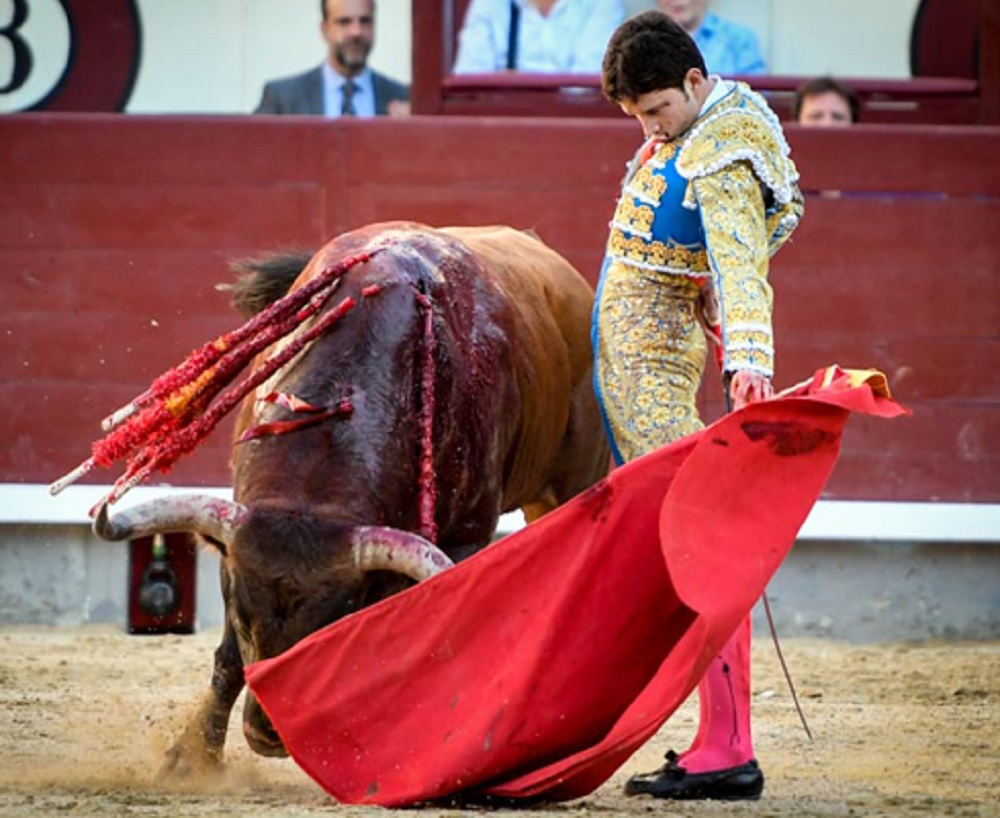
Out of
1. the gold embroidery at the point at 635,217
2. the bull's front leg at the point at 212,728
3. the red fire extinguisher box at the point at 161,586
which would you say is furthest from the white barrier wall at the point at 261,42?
the bull's front leg at the point at 212,728

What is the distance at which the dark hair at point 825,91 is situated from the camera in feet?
22.7

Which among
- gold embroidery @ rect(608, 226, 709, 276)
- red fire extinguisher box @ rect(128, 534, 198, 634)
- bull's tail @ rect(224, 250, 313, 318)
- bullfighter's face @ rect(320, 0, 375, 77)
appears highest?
bullfighter's face @ rect(320, 0, 375, 77)

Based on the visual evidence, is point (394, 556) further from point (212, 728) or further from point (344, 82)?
point (344, 82)

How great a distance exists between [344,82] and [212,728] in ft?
10.7

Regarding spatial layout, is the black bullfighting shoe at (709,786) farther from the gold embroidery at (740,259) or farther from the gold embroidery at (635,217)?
the gold embroidery at (635,217)

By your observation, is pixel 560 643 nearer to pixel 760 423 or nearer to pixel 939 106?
pixel 760 423

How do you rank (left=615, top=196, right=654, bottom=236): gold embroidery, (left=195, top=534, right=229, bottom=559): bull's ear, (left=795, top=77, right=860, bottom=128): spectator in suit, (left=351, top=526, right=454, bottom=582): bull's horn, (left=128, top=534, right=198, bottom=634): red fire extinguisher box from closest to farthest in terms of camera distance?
(left=351, top=526, right=454, bottom=582): bull's horn, (left=195, top=534, right=229, bottom=559): bull's ear, (left=615, top=196, right=654, bottom=236): gold embroidery, (left=128, top=534, right=198, bottom=634): red fire extinguisher box, (left=795, top=77, right=860, bottom=128): spectator in suit

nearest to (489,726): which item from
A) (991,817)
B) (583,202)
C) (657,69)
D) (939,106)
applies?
(991,817)

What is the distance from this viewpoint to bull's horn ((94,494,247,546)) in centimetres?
391

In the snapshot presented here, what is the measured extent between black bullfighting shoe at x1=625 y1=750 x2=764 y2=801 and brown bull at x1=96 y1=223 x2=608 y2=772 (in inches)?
22.4

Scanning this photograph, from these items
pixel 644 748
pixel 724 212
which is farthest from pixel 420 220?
pixel 724 212

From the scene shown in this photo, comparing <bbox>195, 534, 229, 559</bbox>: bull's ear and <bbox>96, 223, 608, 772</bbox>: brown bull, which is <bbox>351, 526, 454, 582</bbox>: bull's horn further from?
<bbox>195, 534, 229, 559</bbox>: bull's ear

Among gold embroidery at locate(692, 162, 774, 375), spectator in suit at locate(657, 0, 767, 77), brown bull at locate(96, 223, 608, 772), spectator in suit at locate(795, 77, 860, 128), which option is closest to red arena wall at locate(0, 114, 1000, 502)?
spectator in suit at locate(795, 77, 860, 128)

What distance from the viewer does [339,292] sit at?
14.4 ft
